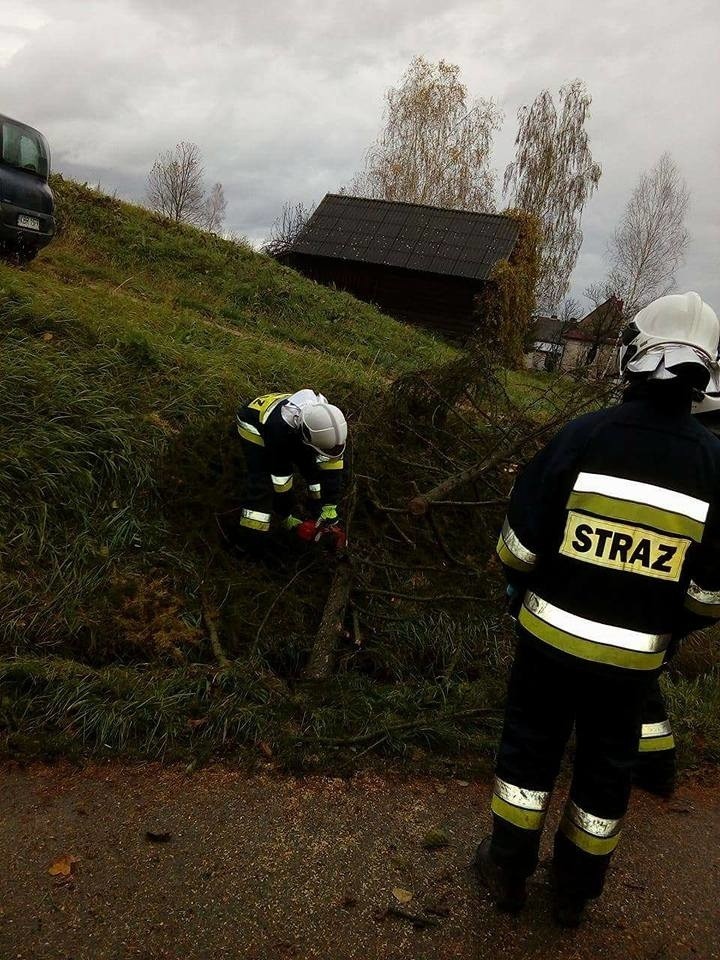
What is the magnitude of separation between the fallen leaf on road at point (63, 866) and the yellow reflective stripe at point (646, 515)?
1.98 meters

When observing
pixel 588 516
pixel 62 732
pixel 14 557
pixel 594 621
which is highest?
pixel 588 516

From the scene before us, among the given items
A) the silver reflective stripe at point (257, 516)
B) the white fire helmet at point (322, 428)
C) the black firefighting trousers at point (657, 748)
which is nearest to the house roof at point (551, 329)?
the white fire helmet at point (322, 428)

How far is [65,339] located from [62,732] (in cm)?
346

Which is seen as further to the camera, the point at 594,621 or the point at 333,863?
the point at 333,863

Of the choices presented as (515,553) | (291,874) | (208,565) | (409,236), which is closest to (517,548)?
(515,553)

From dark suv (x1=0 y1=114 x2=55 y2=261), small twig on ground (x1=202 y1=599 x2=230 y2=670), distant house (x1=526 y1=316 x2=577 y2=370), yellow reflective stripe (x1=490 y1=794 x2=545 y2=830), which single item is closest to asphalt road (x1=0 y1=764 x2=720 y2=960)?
yellow reflective stripe (x1=490 y1=794 x2=545 y2=830)

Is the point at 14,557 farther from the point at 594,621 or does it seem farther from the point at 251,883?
the point at 594,621

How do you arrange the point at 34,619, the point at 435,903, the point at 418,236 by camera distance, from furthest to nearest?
the point at 418,236, the point at 34,619, the point at 435,903

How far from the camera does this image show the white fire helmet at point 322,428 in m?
3.93

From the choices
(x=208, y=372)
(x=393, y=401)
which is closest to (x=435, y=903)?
(x=393, y=401)

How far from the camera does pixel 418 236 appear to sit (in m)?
19.1

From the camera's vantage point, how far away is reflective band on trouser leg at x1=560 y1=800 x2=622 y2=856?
201cm

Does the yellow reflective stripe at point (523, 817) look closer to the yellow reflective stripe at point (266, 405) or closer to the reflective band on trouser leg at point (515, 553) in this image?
the reflective band on trouser leg at point (515, 553)

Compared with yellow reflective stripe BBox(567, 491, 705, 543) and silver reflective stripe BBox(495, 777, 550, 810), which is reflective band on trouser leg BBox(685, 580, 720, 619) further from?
silver reflective stripe BBox(495, 777, 550, 810)
